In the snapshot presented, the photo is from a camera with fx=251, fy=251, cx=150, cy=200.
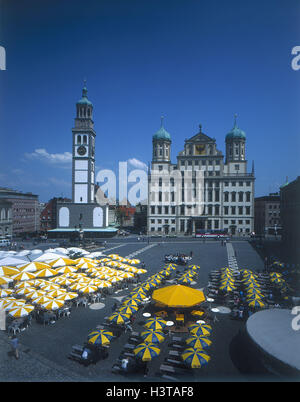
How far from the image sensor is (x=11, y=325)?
47.2 feet

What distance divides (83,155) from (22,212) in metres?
26.8

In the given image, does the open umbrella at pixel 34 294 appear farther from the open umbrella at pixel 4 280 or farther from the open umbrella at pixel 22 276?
the open umbrella at pixel 22 276

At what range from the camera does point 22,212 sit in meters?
73.6

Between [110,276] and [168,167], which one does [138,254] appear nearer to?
[110,276]

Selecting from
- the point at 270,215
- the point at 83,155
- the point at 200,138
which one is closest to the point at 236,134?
the point at 200,138

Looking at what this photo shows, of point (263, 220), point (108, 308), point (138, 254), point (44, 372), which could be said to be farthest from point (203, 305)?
point (263, 220)

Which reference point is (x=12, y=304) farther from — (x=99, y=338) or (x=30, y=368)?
(x=99, y=338)

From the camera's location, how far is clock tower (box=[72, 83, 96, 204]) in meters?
64.0

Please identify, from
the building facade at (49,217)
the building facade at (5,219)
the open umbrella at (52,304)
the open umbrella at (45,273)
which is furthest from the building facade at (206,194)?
the open umbrella at (52,304)

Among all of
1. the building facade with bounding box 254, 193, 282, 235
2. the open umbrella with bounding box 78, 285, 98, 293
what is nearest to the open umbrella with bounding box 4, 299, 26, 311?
the open umbrella with bounding box 78, 285, 98, 293

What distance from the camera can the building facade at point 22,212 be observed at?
6850 cm

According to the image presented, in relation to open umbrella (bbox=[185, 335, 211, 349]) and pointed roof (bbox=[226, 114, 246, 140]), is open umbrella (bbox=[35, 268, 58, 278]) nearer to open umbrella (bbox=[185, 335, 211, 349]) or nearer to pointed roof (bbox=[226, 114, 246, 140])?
open umbrella (bbox=[185, 335, 211, 349])

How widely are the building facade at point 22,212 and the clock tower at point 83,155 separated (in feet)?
52.8
